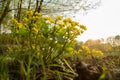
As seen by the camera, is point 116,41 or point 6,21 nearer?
point 116,41

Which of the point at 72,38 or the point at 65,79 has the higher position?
the point at 72,38

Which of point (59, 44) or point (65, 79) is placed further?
point (59, 44)

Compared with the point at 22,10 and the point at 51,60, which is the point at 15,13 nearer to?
the point at 22,10

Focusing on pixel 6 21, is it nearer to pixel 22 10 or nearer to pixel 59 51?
pixel 22 10

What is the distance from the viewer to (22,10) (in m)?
16.4

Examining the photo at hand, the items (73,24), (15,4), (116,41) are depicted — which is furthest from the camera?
(15,4)

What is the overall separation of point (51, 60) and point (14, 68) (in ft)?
2.29

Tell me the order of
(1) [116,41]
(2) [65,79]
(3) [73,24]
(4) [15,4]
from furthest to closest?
(4) [15,4], (1) [116,41], (3) [73,24], (2) [65,79]

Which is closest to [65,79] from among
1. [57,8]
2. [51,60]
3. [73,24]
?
[51,60]

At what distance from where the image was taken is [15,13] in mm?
16797

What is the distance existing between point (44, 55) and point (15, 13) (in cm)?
1243

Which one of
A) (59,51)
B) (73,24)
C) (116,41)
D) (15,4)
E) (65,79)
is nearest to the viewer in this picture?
(65,79)

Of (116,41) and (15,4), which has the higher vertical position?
(15,4)

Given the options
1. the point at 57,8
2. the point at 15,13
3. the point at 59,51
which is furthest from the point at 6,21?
the point at 59,51
